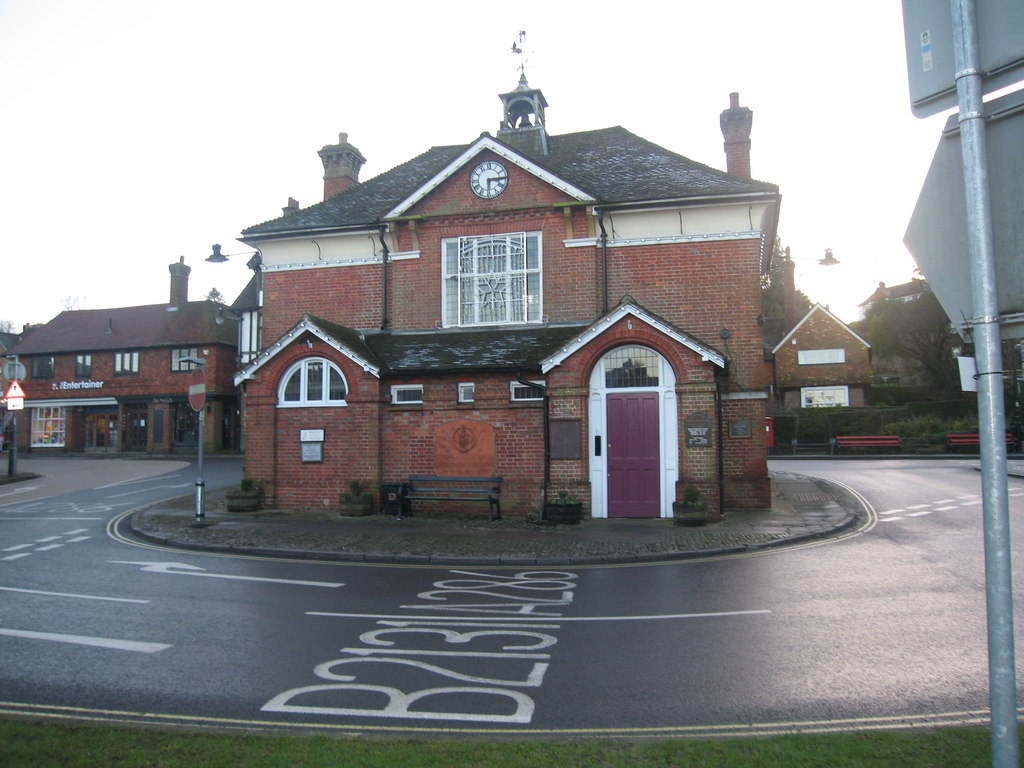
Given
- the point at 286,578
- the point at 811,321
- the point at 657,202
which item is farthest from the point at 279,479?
the point at 811,321

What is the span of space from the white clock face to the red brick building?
0.12ft

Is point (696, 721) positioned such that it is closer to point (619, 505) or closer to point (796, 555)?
point (796, 555)

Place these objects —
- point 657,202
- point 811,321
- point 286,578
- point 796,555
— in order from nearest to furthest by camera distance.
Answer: point 286,578, point 796,555, point 657,202, point 811,321

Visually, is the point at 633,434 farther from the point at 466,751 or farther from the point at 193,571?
the point at 466,751

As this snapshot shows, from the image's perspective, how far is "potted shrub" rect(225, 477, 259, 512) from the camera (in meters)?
16.2

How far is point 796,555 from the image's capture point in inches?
430

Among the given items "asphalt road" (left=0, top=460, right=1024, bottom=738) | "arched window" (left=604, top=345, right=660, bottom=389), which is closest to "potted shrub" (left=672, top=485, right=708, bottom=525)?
"asphalt road" (left=0, top=460, right=1024, bottom=738)

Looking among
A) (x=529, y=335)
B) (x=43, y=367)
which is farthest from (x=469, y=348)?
(x=43, y=367)

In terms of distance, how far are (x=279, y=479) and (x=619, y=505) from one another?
8.16 m

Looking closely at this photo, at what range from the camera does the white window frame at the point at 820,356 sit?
4522 centimetres

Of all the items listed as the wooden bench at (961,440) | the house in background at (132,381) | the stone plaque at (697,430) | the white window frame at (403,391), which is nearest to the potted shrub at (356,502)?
the white window frame at (403,391)

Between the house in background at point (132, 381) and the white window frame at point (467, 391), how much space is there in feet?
92.2

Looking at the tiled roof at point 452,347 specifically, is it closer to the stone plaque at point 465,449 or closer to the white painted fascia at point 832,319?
the stone plaque at point 465,449

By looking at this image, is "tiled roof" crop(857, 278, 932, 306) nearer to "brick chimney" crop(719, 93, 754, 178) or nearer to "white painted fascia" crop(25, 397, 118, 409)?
"brick chimney" crop(719, 93, 754, 178)
